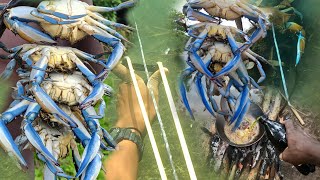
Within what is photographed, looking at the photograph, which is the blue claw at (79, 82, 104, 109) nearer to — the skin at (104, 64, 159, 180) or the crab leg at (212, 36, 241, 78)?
the crab leg at (212, 36, 241, 78)

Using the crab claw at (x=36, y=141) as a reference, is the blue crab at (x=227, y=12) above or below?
above

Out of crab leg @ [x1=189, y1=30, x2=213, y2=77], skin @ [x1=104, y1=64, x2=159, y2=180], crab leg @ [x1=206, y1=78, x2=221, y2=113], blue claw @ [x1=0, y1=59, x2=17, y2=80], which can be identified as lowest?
skin @ [x1=104, y1=64, x2=159, y2=180]

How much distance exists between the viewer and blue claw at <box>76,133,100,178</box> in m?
1.14

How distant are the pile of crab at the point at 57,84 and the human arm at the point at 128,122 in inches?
16.4

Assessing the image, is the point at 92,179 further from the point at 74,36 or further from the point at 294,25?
the point at 294,25

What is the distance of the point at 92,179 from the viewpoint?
1.15 metres

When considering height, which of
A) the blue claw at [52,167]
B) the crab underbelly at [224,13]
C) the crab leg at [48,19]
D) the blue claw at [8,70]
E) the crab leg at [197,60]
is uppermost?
the crab leg at [48,19]

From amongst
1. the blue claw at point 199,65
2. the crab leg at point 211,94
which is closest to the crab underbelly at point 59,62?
the blue claw at point 199,65

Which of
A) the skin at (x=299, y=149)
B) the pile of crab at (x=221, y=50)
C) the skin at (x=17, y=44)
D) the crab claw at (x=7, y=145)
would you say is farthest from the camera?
the skin at (x=299, y=149)

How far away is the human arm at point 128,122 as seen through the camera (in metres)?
1.72

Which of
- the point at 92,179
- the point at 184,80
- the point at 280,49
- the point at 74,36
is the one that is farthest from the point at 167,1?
the point at 92,179

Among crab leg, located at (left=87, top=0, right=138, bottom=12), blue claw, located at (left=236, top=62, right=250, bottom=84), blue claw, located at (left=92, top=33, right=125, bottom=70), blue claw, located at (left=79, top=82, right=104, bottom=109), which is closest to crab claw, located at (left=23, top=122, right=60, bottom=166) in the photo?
blue claw, located at (left=79, top=82, right=104, bottom=109)

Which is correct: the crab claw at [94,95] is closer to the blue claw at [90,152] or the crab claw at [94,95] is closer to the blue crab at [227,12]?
the blue claw at [90,152]

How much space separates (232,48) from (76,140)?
1.64 feet
